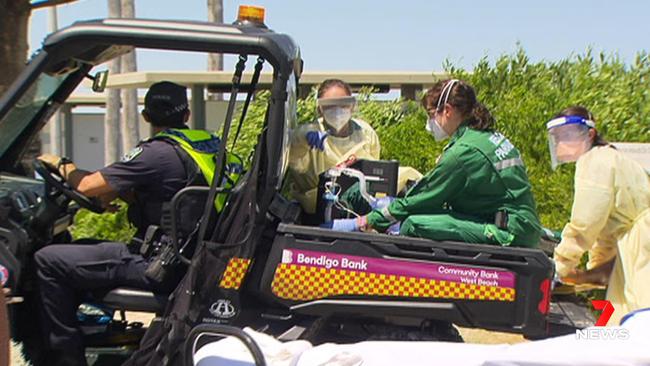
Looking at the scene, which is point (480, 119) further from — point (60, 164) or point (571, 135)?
point (60, 164)

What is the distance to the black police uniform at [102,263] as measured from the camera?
3262 millimetres

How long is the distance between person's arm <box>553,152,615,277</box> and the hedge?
2.93 m

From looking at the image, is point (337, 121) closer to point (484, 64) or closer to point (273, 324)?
point (273, 324)

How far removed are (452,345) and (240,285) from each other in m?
0.90

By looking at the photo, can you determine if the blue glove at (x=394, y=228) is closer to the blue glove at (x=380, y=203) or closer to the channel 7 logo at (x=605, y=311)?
the blue glove at (x=380, y=203)

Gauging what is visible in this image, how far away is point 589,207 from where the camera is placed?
350cm

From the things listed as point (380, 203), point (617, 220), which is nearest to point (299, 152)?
point (380, 203)

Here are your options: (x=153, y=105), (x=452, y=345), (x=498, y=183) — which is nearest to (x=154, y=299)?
(x=153, y=105)

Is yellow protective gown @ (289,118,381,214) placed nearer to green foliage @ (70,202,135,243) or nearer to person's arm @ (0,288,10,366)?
person's arm @ (0,288,10,366)

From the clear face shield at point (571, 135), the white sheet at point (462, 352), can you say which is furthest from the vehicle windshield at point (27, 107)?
the clear face shield at point (571, 135)

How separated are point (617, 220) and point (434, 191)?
97cm

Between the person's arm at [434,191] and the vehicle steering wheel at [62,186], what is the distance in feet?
4.40

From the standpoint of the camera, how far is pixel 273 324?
318 cm

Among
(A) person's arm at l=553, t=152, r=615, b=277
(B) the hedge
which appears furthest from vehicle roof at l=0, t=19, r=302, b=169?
(B) the hedge
